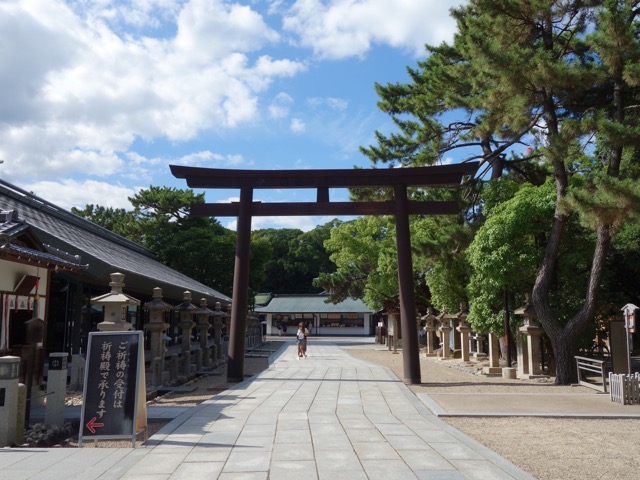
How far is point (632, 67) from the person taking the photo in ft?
36.2

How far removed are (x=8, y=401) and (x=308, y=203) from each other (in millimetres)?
9043

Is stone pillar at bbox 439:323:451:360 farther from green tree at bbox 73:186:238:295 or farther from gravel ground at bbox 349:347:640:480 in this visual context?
green tree at bbox 73:186:238:295

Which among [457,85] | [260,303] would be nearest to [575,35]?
[457,85]

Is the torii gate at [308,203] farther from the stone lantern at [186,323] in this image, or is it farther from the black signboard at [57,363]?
the black signboard at [57,363]

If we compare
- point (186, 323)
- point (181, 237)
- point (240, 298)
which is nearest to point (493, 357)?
point (240, 298)

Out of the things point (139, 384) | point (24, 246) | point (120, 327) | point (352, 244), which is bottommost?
point (139, 384)

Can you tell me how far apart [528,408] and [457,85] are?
10.5 meters

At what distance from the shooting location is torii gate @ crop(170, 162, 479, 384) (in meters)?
13.7

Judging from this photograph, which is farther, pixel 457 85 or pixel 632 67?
pixel 457 85

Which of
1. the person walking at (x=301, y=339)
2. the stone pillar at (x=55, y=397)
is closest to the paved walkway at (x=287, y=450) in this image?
the stone pillar at (x=55, y=397)

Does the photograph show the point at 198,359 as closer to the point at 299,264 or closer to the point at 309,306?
the point at 309,306

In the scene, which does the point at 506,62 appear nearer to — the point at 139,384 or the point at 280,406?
the point at 280,406

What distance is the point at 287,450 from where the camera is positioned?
602 cm

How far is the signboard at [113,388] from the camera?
21.0 ft
